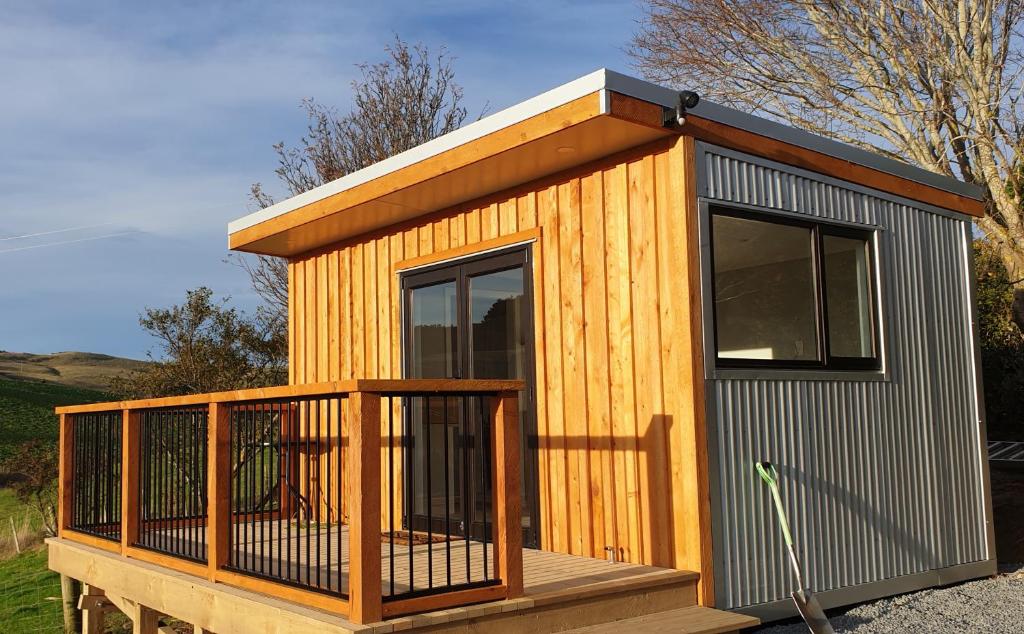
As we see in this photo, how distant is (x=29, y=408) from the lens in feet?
69.2

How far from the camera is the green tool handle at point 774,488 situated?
4.74m

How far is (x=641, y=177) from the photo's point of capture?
510 cm

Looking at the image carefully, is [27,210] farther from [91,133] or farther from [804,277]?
[804,277]

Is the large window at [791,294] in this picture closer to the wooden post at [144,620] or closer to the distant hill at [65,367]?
the wooden post at [144,620]

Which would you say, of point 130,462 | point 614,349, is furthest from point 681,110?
point 130,462

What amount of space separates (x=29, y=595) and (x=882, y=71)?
1111 centimetres

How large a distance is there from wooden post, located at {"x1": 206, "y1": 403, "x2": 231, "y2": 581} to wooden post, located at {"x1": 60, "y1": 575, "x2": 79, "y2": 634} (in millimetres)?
3811

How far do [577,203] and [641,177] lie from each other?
20.9 inches

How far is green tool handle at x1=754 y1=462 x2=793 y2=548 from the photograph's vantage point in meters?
4.74

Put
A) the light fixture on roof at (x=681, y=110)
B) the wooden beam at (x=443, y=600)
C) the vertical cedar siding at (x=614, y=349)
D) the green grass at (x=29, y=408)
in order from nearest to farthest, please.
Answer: the wooden beam at (x=443, y=600), the light fixture on roof at (x=681, y=110), the vertical cedar siding at (x=614, y=349), the green grass at (x=29, y=408)

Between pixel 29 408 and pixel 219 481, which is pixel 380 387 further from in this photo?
pixel 29 408

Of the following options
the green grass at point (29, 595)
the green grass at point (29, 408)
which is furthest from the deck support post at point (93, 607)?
the green grass at point (29, 408)

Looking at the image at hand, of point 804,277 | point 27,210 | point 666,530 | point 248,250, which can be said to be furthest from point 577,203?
point 27,210

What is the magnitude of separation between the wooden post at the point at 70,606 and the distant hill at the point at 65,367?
2136 centimetres
